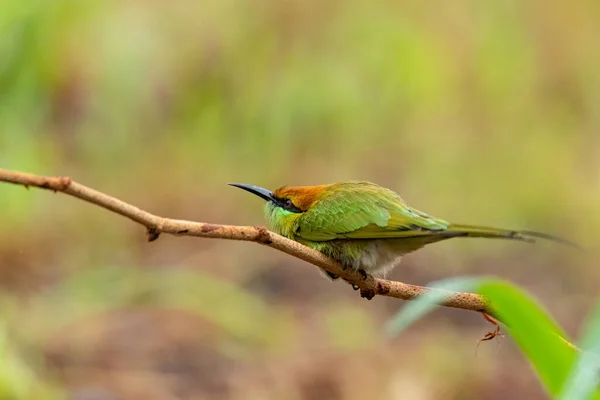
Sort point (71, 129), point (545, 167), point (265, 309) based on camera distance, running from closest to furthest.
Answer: point (265, 309), point (71, 129), point (545, 167)

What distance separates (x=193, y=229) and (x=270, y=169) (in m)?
4.13

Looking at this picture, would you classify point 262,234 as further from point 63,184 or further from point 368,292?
point 368,292

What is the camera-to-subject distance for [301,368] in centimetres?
345

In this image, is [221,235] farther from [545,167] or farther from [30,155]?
[545,167]

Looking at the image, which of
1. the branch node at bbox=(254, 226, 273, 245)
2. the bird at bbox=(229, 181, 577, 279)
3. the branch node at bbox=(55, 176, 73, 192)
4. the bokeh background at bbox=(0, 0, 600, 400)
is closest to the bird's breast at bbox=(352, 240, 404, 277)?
the bird at bbox=(229, 181, 577, 279)

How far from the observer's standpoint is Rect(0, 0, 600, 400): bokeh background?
3.42 meters

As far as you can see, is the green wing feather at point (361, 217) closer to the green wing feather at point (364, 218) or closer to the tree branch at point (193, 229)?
the green wing feather at point (364, 218)

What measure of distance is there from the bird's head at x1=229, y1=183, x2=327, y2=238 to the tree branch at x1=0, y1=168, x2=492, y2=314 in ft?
1.60

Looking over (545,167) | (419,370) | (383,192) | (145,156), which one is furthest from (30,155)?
(545,167)

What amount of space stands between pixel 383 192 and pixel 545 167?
4.84 metres

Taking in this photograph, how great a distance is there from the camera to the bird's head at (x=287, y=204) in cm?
210

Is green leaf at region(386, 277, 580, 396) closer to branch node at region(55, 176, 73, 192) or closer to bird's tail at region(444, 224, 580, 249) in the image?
bird's tail at region(444, 224, 580, 249)

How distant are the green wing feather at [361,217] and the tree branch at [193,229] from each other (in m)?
0.27

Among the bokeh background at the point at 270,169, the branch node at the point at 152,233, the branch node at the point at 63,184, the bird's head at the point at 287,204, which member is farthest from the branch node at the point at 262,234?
the bokeh background at the point at 270,169
